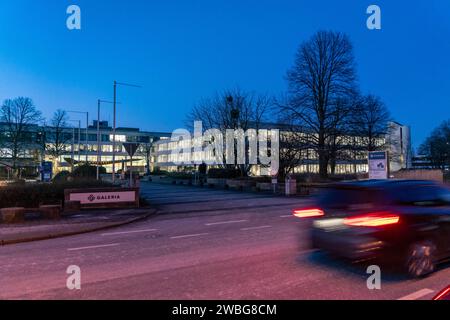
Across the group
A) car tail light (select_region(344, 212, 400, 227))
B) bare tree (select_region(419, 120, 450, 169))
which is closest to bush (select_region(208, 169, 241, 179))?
car tail light (select_region(344, 212, 400, 227))

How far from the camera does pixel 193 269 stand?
22.7 feet

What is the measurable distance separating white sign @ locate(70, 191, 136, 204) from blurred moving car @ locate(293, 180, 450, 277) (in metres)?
13.2

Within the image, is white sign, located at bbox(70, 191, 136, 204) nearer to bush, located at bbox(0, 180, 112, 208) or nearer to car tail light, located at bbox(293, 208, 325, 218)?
bush, located at bbox(0, 180, 112, 208)

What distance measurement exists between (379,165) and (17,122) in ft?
183

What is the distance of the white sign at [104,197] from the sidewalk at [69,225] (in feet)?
2.83

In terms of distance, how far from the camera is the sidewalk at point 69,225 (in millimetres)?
11050

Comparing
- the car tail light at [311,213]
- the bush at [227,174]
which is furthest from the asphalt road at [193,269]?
the bush at [227,174]

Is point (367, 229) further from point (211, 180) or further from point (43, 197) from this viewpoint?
point (211, 180)

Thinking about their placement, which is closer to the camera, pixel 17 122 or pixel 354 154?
pixel 354 154

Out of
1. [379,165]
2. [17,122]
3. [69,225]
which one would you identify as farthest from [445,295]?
[17,122]

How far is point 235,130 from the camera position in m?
41.6

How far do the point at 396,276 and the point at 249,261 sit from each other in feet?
8.59

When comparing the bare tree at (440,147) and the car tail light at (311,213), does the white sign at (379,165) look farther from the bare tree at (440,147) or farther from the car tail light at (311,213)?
the bare tree at (440,147)

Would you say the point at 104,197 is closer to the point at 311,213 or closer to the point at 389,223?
the point at 311,213
